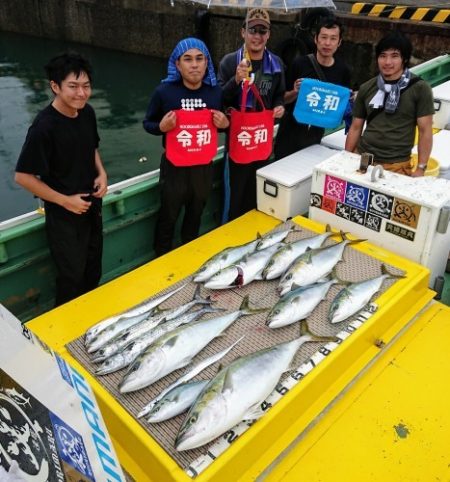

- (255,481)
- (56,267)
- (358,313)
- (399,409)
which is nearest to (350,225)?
(358,313)

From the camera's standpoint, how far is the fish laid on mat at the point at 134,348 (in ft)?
8.13

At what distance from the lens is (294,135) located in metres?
5.23

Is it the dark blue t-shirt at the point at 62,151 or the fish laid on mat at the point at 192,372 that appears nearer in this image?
the fish laid on mat at the point at 192,372

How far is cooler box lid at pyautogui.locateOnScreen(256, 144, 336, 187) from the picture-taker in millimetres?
4105

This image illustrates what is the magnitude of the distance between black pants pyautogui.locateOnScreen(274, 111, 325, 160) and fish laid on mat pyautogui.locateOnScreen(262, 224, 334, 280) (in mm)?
2066

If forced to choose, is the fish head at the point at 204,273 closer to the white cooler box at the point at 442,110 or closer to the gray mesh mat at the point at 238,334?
the gray mesh mat at the point at 238,334

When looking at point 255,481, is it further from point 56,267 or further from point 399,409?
point 56,267

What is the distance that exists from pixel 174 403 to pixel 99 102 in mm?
15354

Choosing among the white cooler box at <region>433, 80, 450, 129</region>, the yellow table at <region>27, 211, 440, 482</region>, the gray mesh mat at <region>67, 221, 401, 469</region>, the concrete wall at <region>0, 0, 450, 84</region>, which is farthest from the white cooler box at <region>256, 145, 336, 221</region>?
the concrete wall at <region>0, 0, 450, 84</region>

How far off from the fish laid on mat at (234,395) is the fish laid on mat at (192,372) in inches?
6.1

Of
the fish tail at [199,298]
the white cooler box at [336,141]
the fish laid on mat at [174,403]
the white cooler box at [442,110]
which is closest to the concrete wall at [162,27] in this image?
the white cooler box at [442,110]

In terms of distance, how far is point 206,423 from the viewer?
2.05 metres

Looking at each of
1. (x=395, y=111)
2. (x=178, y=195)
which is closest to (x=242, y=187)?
(x=178, y=195)

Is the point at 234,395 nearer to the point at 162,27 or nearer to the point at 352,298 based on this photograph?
the point at 352,298
